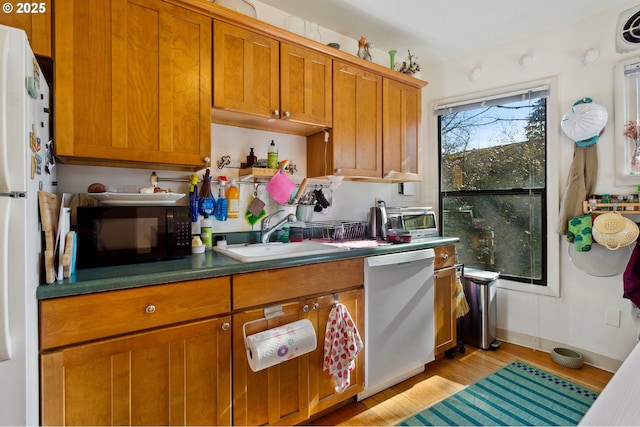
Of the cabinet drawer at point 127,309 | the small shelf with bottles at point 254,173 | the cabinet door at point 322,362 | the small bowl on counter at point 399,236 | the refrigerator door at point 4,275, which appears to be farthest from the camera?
the small bowl on counter at point 399,236

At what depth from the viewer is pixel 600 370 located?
231 cm

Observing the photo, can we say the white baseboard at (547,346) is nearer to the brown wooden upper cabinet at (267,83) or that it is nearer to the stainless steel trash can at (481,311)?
the stainless steel trash can at (481,311)

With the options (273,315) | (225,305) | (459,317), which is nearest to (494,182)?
(459,317)

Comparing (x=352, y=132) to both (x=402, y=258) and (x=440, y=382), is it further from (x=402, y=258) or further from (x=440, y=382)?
(x=440, y=382)

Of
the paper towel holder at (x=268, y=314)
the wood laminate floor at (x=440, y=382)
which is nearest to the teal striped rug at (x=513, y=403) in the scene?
the wood laminate floor at (x=440, y=382)

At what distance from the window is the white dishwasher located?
100cm

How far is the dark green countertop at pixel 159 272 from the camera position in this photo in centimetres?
113

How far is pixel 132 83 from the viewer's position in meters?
1.51

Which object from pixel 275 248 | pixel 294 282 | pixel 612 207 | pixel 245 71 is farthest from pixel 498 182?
pixel 245 71

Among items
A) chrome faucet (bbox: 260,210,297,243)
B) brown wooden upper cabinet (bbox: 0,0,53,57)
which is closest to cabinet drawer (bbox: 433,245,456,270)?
chrome faucet (bbox: 260,210,297,243)

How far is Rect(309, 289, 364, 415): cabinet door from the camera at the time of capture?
171 cm

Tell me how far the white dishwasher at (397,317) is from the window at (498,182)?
1003mm

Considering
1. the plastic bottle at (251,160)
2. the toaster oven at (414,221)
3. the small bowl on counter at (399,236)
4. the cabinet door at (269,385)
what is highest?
the plastic bottle at (251,160)

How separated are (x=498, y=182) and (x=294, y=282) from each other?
216 centimetres
